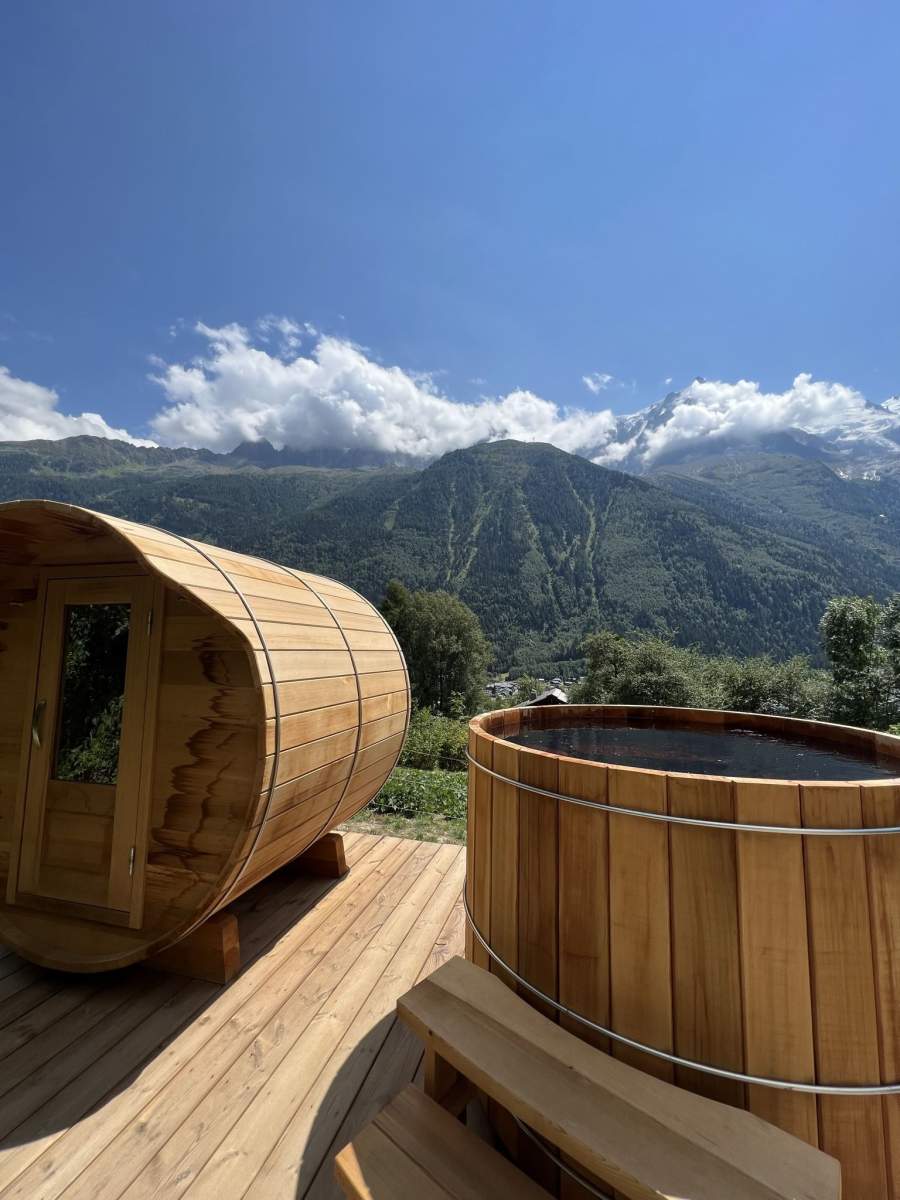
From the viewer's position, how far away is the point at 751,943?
1.33 metres

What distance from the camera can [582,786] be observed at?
1.53 metres

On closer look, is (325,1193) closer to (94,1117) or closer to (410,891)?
(94,1117)

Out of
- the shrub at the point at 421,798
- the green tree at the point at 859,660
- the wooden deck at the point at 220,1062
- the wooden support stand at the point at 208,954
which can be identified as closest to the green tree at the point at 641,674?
the green tree at the point at 859,660

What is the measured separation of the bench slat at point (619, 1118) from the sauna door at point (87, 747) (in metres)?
2.00

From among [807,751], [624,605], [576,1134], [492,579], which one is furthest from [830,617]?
[492,579]

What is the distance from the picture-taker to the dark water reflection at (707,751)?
6.54 feet

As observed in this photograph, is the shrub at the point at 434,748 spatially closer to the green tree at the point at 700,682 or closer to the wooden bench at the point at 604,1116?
the wooden bench at the point at 604,1116

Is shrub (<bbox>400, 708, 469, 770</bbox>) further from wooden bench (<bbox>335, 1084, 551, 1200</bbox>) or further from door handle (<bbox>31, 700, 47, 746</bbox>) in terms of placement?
wooden bench (<bbox>335, 1084, 551, 1200</bbox>)

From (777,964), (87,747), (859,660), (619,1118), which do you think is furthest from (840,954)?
(859,660)

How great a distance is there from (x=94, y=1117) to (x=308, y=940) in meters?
1.22

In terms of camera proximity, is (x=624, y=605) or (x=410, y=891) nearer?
(x=410, y=891)

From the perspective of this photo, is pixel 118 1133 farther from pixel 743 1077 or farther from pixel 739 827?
pixel 739 827

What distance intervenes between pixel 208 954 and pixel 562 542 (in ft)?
448

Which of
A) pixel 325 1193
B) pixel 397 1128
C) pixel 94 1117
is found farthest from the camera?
pixel 94 1117
